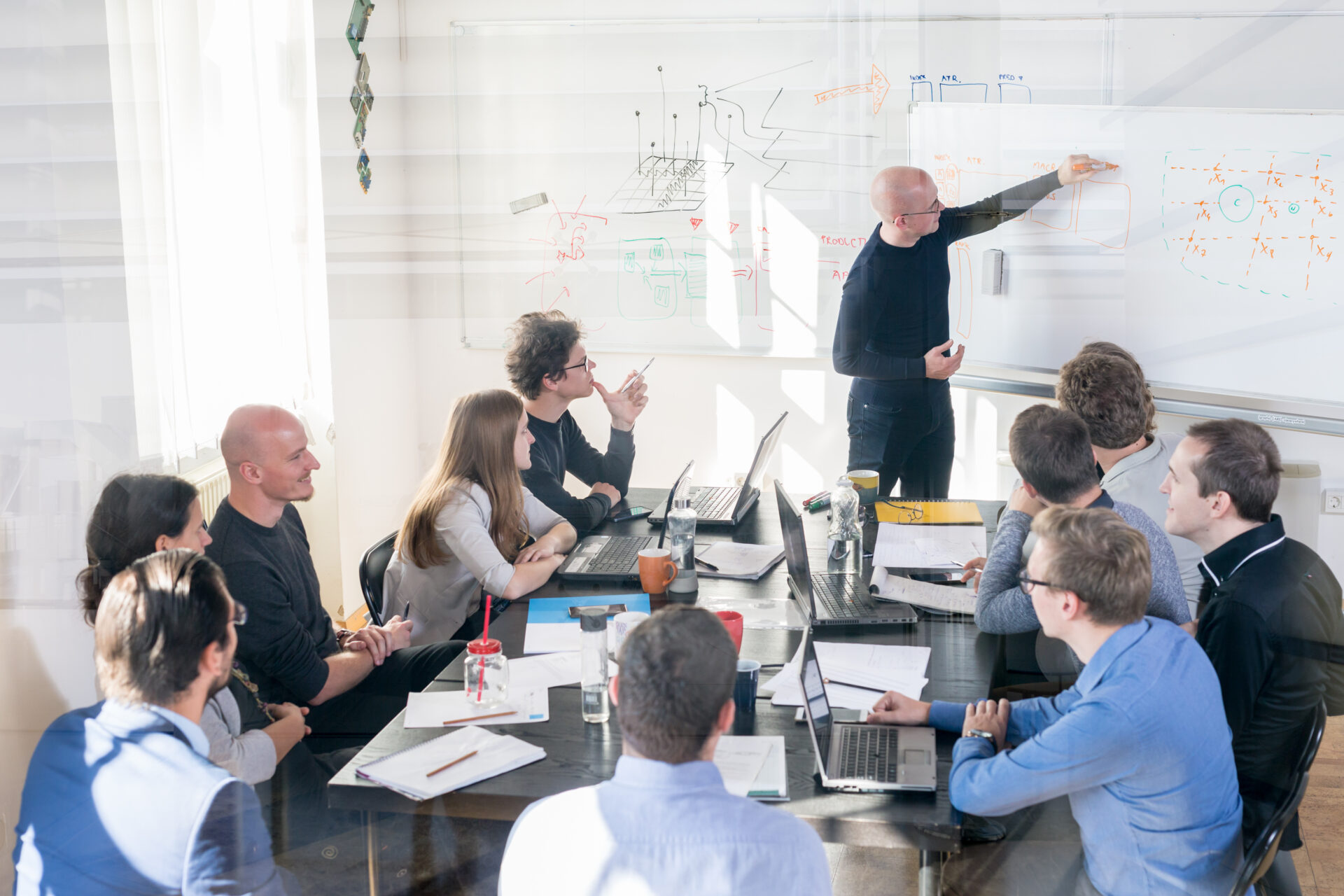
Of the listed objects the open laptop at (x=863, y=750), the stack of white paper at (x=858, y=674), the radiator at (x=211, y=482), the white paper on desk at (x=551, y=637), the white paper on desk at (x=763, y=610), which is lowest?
the open laptop at (x=863, y=750)

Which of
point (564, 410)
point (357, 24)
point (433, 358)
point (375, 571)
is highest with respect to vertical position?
point (357, 24)

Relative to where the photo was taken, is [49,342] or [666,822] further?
[49,342]

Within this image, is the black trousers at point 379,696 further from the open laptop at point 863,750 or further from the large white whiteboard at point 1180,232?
the large white whiteboard at point 1180,232

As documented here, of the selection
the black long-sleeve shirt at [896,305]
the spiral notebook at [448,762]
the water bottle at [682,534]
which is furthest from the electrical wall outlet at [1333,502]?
the spiral notebook at [448,762]

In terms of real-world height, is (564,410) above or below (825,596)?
above

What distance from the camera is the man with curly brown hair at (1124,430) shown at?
182 centimetres

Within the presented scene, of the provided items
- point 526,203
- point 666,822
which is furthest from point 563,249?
point 666,822

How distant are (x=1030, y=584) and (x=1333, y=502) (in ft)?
2.79

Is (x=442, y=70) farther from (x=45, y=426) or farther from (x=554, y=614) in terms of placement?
(x=554, y=614)

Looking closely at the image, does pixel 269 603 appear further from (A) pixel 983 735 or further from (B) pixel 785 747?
(A) pixel 983 735

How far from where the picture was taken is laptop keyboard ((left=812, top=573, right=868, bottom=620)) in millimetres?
1864

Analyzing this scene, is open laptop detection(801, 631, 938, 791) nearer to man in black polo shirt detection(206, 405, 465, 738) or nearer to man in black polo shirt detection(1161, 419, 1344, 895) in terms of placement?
man in black polo shirt detection(1161, 419, 1344, 895)

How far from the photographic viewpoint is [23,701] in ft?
5.01

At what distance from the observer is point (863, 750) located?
4.54 feet
